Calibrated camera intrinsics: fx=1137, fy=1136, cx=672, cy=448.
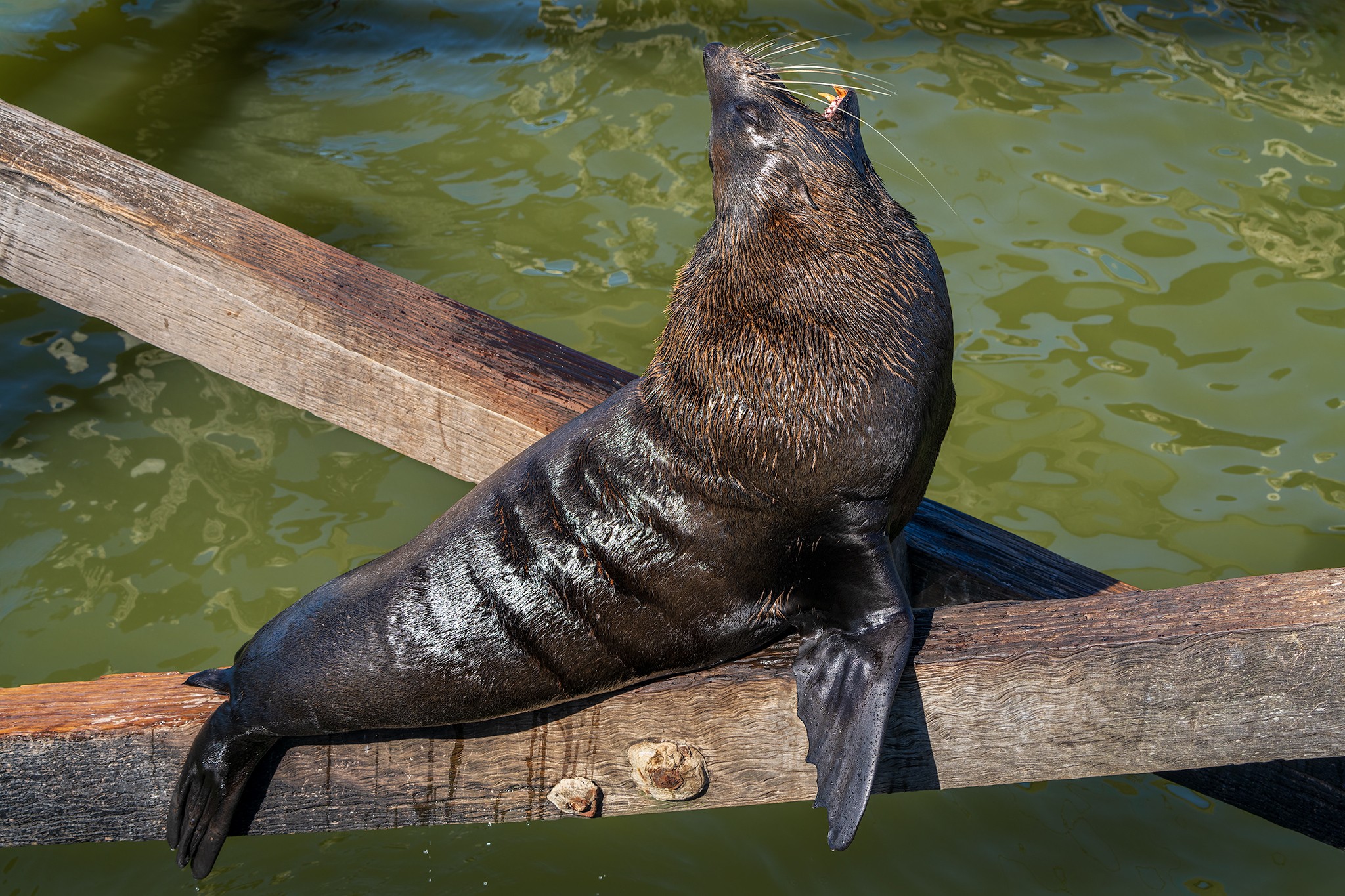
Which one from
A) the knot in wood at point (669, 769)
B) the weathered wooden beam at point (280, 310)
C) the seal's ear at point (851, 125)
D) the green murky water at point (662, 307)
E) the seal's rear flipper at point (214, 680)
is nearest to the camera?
the knot in wood at point (669, 769)

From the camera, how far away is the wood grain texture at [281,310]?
3.33m

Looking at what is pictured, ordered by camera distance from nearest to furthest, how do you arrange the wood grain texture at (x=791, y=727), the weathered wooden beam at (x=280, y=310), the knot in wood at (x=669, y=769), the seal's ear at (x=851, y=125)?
the wood grain texture at (x=791, y=727) → the knot in wood at (x=669, y=769) → the seal's ear at (x=851, y=125) → the weathered wooden beam at (x=280, y=310)

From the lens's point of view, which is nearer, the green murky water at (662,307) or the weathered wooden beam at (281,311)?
the weathered wooden beam at (281,311)

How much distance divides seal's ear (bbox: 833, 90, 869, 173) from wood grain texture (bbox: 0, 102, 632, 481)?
1003 mm

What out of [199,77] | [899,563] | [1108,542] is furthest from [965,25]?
[899,563]

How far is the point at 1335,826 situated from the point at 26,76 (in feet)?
27.3

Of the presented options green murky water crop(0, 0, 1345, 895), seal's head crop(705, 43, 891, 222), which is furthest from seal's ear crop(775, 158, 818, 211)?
green murky water crop(0, 0, 1345, 895)

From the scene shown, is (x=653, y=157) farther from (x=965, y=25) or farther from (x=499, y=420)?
(x=499, y=420)

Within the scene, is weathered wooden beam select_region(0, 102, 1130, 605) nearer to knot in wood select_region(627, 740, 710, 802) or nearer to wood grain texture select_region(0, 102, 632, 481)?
wood grain texture select_region(0, 102, 632, 481)

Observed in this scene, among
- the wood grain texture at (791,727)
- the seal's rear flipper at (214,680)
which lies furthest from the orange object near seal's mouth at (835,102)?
the seal's rear flipper at (214,680)

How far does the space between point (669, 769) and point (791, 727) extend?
296 millimetres

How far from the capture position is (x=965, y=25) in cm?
758

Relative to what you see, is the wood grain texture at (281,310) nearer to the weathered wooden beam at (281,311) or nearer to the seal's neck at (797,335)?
the weathered wooden beam at (281,311)

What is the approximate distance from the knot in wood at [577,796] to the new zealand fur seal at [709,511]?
8.8 inches
